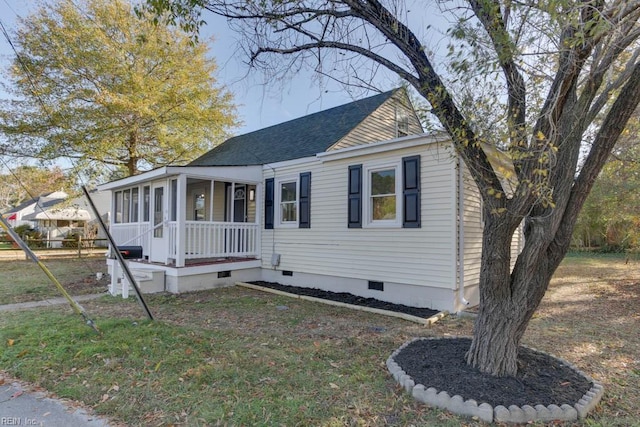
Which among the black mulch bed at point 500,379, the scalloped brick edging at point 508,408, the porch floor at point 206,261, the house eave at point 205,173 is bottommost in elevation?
the scalloped brick edging at point 508,408

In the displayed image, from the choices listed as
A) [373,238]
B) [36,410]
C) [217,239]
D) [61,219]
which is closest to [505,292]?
[373,238]

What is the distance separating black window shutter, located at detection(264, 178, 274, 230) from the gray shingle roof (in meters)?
0.74

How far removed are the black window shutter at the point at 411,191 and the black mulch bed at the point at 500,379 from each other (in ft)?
10.9

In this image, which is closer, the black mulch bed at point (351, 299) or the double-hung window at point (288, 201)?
the black mulch bed at point (351, 299)

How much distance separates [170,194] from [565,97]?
8386 mm

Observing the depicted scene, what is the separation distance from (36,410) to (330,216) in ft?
20.7

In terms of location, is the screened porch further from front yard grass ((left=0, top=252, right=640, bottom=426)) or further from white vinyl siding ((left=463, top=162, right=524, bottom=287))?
white vinyl siding ((left=463, top=162, right=524, bottom=287))

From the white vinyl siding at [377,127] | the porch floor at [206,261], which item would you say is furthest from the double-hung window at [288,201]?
the white vinyl siding at [377,127]

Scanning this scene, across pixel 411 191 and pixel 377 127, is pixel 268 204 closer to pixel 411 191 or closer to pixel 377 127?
pixel 411 191

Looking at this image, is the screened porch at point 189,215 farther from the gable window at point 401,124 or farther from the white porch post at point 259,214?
the gable window at point 401,124

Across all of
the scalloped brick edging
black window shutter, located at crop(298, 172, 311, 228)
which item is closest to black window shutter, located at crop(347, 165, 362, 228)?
black window shutter, located at crop(298, 172, 311, 228)

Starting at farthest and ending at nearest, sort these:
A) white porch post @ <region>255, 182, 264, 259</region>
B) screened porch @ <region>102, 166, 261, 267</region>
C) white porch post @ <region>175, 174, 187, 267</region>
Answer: white porch post @ <region>255, 182, 264, 259</region> → screened porch @ <region>102, 166, 261, 267</region> → white porch post @ <region>175, 174, 187, 267</region>

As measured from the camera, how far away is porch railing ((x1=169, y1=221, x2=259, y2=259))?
864 centimetres

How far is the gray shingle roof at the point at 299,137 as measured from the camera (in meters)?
10.0
